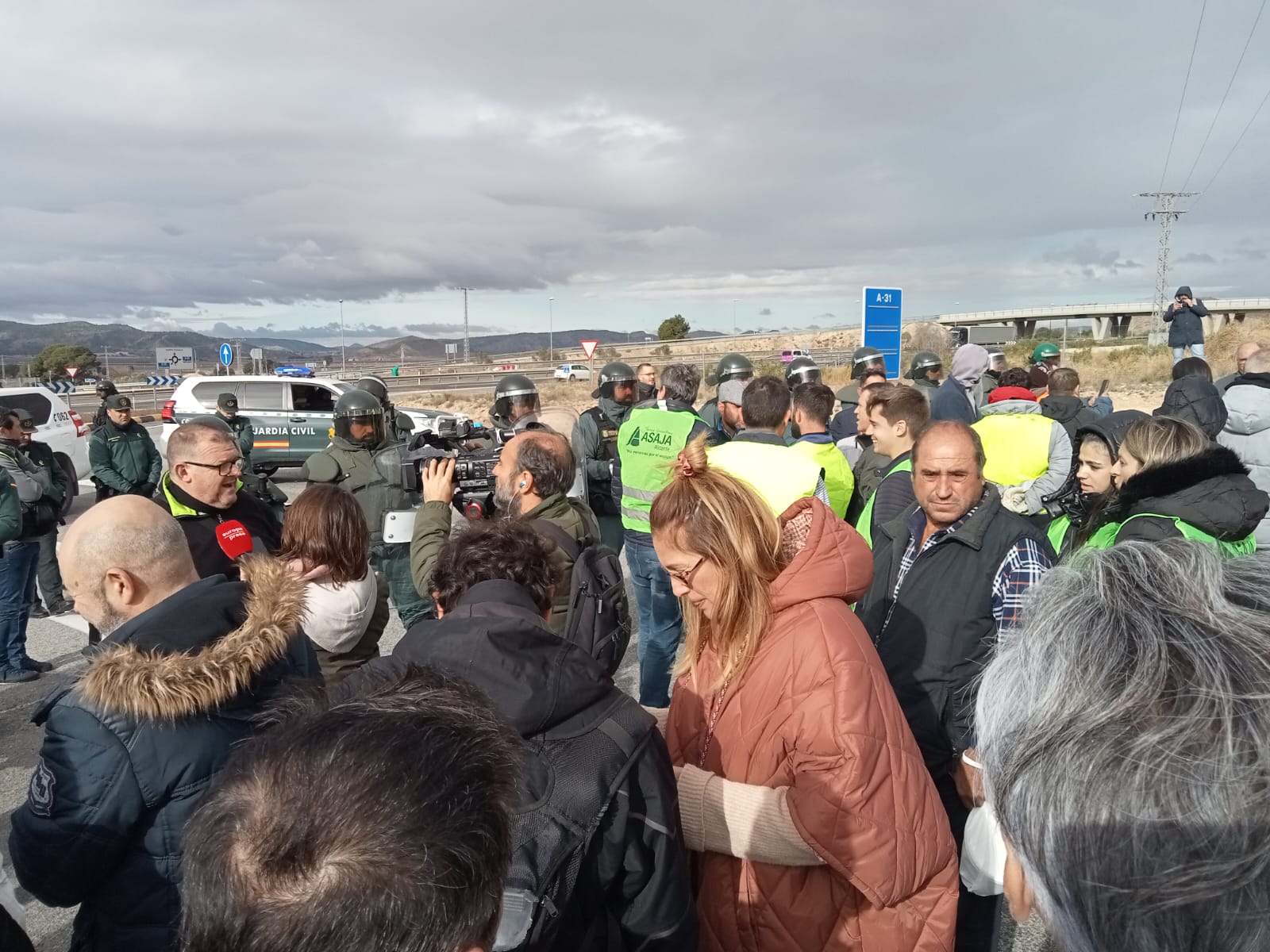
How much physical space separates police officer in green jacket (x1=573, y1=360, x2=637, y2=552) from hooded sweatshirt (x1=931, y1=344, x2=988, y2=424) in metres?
2.43

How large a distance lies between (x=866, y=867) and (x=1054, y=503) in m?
3.63

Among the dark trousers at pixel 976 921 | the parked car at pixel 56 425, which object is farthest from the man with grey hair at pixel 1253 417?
the parked car at pixel 56 425

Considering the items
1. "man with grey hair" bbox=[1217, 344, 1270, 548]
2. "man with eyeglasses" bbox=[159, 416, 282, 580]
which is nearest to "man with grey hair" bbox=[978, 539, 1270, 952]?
"man with eyeglasses" bbox=[159, 416, 282, 580]

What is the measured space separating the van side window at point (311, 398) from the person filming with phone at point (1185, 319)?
15.5m

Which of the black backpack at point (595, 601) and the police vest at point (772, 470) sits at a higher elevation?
the police vest at point (772, 470)

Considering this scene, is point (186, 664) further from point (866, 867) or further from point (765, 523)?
point (866, 867)

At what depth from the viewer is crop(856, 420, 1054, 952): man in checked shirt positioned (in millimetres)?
2422

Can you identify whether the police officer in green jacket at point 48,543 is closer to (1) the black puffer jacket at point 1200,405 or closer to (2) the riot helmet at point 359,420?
(2) the riot helmet at point 359,420

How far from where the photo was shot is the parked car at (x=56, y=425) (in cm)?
1102

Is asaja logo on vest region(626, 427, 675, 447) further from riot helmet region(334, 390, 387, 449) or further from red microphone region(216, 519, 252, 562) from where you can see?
red microphone region(216, 519, 252, 562)

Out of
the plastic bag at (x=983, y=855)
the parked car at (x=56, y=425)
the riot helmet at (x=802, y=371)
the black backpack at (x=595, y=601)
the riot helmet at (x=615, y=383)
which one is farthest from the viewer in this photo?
the parked car at (x=56, y=425)

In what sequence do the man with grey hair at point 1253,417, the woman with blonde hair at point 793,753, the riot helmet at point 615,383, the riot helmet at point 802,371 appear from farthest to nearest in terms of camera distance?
the riot helmet at point 802,371 → the riot helmet at point 615,383 → the man with grey hair at point 1253,417 → the woman with blonde hair at point 793,753

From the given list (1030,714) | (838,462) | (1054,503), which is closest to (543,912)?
(1030,714)

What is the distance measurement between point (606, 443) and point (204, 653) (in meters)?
4.52
